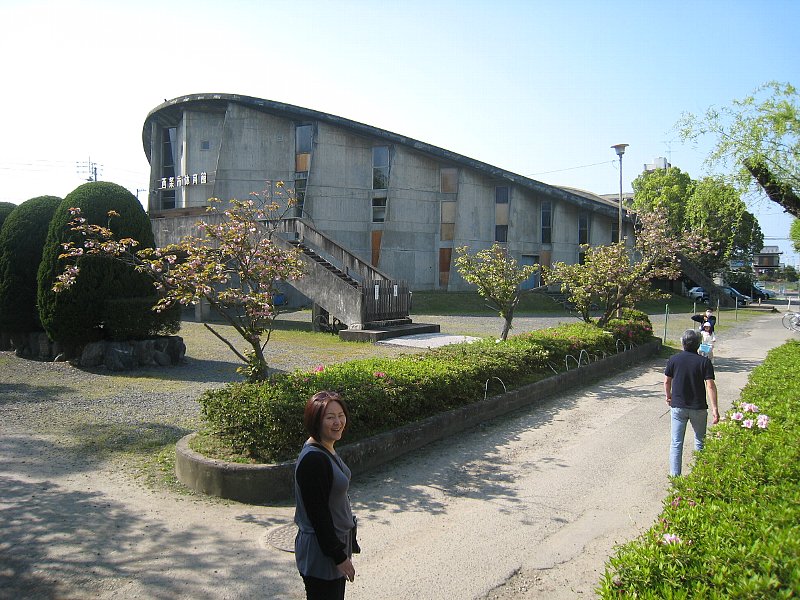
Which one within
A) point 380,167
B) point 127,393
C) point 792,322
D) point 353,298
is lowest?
point 127,393

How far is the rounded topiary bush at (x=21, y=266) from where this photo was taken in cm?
1440

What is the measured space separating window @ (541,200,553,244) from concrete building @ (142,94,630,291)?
0.56 meters

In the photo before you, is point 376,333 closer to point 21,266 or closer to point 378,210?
point 21,266

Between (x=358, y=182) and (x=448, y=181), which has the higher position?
(x=448, y=181)

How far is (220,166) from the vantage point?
33.6 m

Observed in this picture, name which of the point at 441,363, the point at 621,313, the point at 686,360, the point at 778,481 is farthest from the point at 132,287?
the point at 621,313

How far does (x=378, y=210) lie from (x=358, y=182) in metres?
2.03

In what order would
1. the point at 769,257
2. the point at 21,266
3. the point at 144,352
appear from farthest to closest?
the point at 769,257, the point at 21,266, the point at 144,352

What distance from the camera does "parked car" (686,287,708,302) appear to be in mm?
45469

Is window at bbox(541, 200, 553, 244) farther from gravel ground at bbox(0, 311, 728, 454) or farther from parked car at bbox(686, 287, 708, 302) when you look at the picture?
gravel ground at bbox(0, 311, 728, 454)

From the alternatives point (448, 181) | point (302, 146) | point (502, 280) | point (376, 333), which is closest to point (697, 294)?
point (448, 181)

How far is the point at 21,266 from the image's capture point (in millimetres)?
14422

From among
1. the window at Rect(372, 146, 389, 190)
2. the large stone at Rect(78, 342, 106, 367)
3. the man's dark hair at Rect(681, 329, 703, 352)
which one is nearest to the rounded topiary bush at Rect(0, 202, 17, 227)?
the large stone at Rect(78, 342, 106, 367)

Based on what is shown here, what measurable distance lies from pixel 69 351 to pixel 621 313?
52.4 feet
